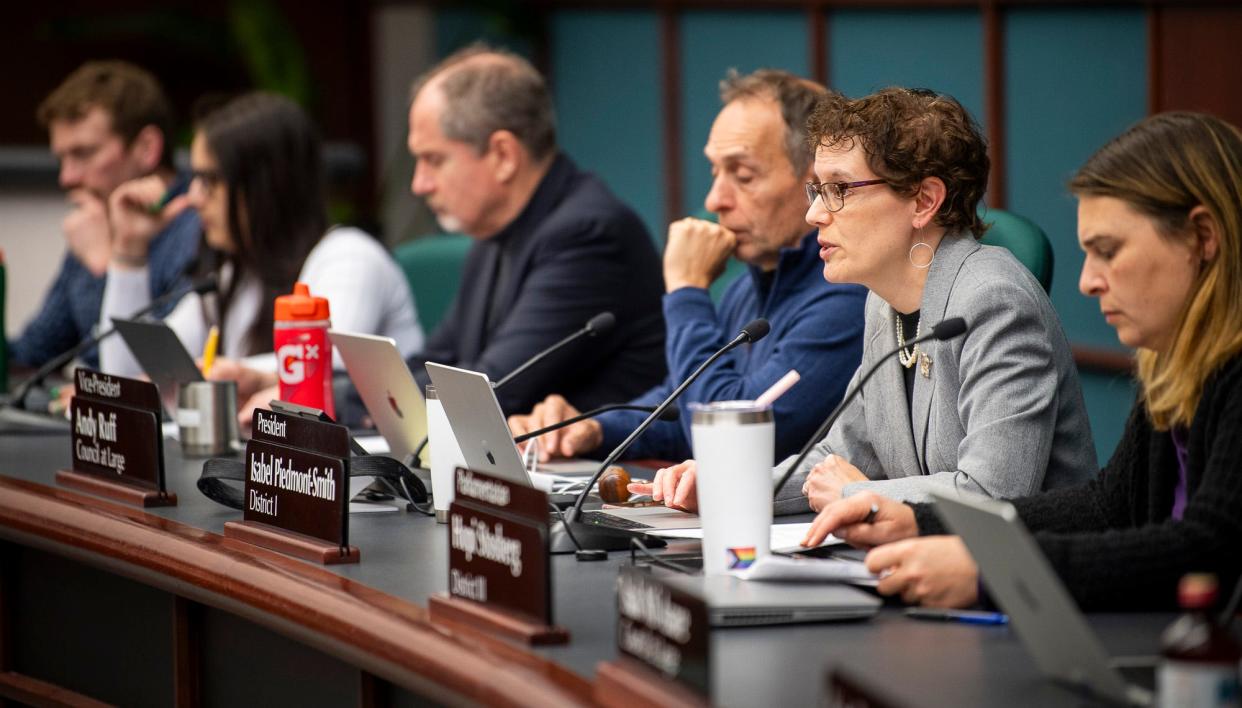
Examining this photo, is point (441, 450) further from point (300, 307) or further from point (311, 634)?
point (300, 307)

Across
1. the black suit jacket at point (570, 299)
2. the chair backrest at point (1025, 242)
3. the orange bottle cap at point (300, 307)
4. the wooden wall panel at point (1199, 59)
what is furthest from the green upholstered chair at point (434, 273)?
the chair backrest at point (1025, 242)

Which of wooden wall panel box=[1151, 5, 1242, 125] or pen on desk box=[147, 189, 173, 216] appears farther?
pen on desk box=[147, 189, 173, 216]

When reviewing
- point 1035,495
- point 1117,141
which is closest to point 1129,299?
point 1117,141

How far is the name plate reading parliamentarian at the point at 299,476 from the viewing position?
5.51 ft

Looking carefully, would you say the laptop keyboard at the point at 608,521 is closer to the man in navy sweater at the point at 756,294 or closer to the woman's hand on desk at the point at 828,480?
the woman's hand on desk at the point at 828,480

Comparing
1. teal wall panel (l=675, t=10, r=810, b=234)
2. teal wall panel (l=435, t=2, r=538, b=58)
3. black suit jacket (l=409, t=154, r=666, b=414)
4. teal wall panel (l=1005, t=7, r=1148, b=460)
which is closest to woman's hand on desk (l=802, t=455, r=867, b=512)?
black suit jacket (l=409, t=154, r=666, b=414)

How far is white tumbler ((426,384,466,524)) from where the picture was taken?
1798mm

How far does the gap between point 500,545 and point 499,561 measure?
14mm

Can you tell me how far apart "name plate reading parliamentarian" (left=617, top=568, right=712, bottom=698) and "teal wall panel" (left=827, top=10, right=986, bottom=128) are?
2601 millimetres

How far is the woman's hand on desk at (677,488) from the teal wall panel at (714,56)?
2.81 meters

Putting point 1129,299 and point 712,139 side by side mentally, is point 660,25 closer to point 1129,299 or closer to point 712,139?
point 712,139

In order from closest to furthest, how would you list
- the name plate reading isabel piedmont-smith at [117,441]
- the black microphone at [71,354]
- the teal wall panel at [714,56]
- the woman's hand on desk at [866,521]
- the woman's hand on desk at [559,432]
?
the woman's hand on desk at [866,521] < the name plate reading isabel piedmont-smith at [117,441] < the woman's hand on desk at [559,432] < the black microphone at [71,354] < the teal wall panel at [714,56]

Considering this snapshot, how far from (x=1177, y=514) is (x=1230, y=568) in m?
0.13

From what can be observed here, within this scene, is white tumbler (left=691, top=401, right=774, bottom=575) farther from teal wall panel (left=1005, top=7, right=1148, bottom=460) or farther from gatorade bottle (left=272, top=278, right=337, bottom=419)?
teal wall panel (left=1005, top=7, right=1148, bottom=460)
